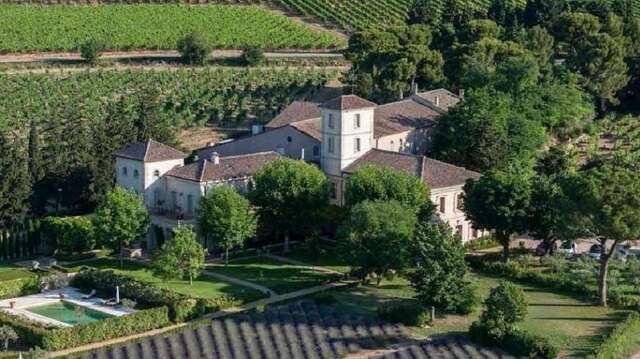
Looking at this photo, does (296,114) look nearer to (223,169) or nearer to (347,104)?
(347,104)

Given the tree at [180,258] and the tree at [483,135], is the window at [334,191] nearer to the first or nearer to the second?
the tree at [483,135]

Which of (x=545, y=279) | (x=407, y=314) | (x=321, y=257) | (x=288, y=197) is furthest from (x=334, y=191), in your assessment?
(x=407, y=314)

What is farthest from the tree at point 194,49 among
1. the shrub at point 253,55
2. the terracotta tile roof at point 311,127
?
the terracotta tile roof at point 311,127

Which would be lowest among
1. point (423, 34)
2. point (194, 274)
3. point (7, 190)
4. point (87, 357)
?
point (87, 357)

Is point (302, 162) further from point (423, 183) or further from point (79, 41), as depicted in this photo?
point (79, 41)

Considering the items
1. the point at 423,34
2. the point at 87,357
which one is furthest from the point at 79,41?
the point at 87,357

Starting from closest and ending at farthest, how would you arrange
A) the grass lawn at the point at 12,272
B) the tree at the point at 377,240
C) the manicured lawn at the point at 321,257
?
the tree at the point at 377,240 < the grass lawn at the point at 12,272 < the manicured lawn at the point at 321,257
